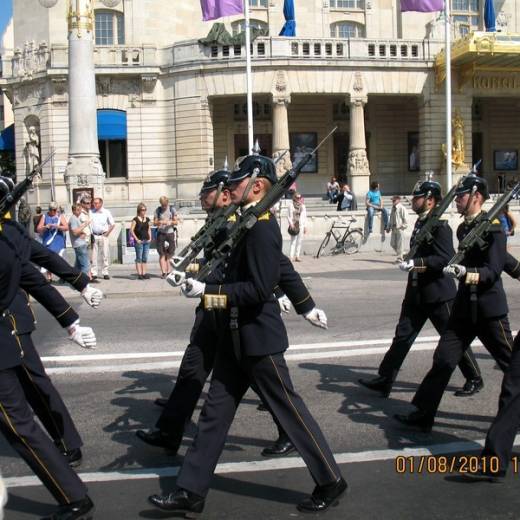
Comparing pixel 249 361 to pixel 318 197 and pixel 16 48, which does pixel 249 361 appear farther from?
pixel 16 48

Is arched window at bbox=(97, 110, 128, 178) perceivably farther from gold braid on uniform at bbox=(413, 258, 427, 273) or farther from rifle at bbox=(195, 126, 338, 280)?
rifle at bbox=(195, 126, 338, 280)

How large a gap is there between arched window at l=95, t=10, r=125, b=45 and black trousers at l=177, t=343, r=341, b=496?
123ft

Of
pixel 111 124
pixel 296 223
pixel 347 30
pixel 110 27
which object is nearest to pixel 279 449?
pixel 296 223

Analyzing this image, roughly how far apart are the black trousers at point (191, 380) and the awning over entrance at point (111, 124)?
32.7 m

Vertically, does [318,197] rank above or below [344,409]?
above

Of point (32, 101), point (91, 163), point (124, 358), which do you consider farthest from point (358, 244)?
point (32, 101)

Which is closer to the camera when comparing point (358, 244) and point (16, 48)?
point (358, 244)

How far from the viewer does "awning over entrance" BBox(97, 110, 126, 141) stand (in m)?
37.1

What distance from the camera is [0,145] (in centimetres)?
4234

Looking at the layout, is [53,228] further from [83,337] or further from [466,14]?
[466,14]

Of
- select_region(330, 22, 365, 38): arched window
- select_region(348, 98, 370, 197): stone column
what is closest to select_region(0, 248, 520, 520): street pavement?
select_region(348, 98, 370, 197): stone column

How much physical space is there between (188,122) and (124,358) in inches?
1150

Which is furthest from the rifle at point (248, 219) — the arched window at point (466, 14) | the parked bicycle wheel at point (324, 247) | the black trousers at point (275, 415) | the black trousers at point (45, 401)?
the arched window at point (466, 14)

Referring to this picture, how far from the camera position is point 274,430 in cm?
616
